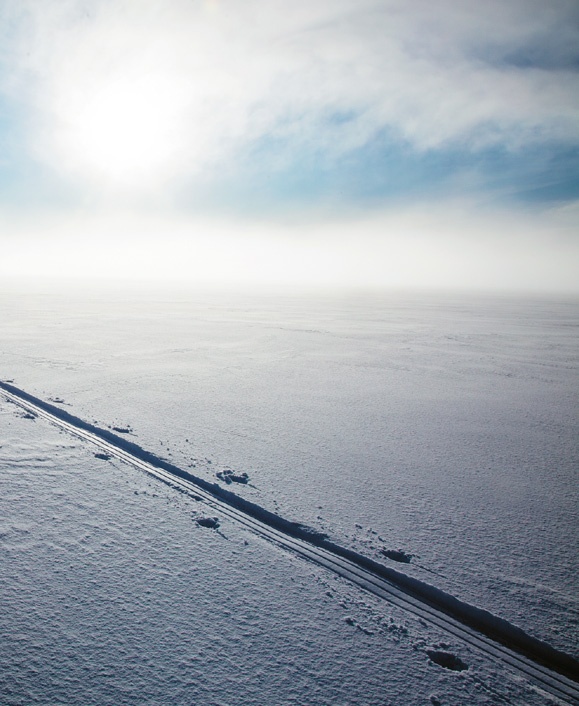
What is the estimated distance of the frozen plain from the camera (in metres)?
2.43

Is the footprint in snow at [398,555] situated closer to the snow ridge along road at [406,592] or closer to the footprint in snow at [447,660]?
the snow ridge along road at [406,592]

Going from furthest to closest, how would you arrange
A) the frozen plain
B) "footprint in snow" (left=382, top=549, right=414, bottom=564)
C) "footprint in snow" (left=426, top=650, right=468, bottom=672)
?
"footprint in snow" (left=382, top=549, right=414, bottom=564) < the frozen plain < "footprint in snow" (left=426, top=650, right=468, bottom=672)

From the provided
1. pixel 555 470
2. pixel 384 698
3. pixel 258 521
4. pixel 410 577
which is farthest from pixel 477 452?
pixel 384 698

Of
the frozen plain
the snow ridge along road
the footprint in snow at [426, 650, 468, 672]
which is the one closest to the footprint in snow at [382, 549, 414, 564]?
the frozen plain

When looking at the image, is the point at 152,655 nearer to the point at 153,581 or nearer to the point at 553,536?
the point at 153,581

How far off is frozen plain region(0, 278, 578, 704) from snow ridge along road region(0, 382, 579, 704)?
0.33 feet

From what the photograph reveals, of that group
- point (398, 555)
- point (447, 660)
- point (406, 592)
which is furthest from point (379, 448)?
point (447, 660)

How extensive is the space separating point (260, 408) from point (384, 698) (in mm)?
4397

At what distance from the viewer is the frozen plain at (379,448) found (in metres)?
2.43

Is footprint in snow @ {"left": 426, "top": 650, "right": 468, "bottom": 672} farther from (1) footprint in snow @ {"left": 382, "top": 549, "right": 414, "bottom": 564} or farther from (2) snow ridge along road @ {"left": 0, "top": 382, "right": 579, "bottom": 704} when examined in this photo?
(1) footprint in snow @ {"left": 382, "top": 549, "right": 414, "bottom": 564}

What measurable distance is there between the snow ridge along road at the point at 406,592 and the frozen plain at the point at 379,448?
10 cm

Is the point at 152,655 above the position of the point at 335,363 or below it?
below

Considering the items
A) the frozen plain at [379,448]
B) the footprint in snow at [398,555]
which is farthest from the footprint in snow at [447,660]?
the footprint in snow at [398,555]

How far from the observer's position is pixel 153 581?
2457 millimetres
